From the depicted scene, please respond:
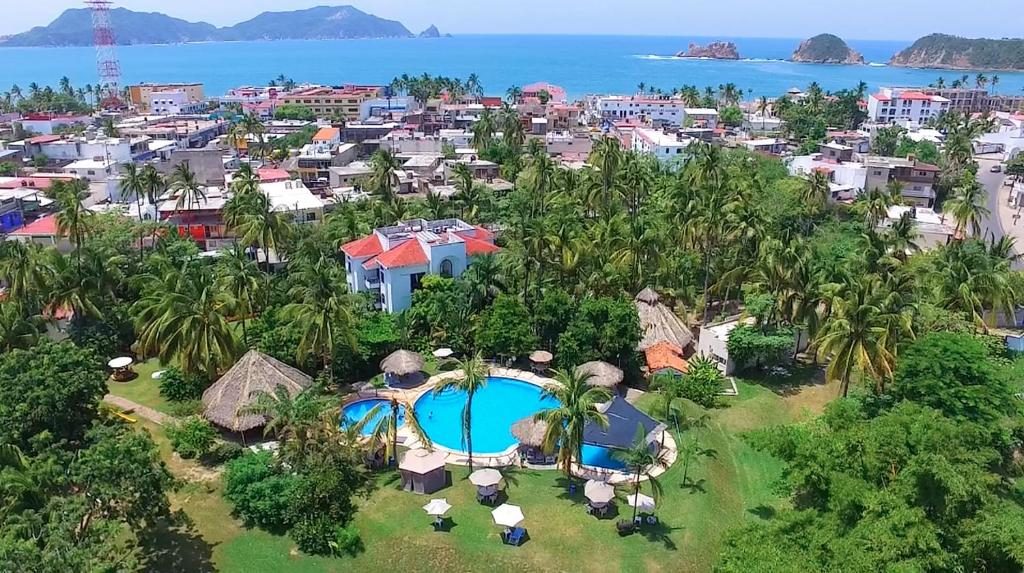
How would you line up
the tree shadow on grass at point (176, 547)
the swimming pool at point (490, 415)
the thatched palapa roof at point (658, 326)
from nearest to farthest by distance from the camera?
the tree shadow on grass at point (176, 547)
the swimming pool at point (490, 415)
the thatched palapa roof at point (658, 326)

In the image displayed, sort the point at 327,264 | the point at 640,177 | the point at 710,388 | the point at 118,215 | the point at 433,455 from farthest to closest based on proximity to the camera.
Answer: the point at 640,177 < the point at 118,215 < the point at 327,264 < the point at 710,388 < the point at 433,455

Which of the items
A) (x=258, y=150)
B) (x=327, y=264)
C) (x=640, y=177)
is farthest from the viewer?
(x=258, y=150)

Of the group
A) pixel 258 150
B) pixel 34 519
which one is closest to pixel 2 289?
pixel 34 519

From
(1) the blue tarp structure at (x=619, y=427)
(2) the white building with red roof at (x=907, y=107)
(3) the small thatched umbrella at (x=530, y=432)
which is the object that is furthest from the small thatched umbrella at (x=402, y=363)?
(2) the white building with red roof at (x=907, y=107)

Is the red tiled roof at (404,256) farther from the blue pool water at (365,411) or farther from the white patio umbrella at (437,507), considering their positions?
the white patio umbrella at (437,507)

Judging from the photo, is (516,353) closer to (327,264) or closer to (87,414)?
(327,264)

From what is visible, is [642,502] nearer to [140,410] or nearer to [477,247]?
[477,247]
